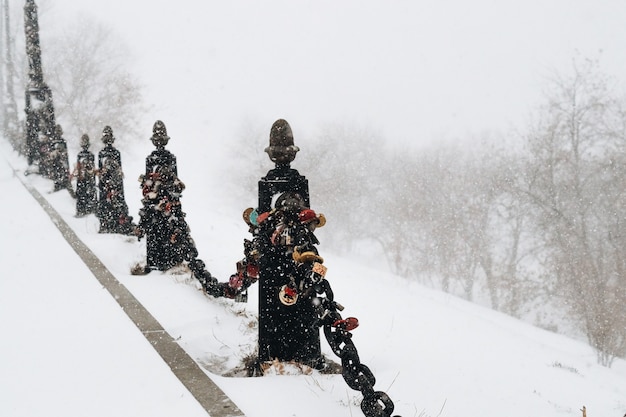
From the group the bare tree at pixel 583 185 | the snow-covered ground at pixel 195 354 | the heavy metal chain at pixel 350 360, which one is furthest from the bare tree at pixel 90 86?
the heavy metal chain at pixel 350 360

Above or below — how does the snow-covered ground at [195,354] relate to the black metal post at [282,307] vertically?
below

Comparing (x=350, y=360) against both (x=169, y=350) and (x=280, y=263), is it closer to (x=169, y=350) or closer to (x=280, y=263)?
(x=280, y=263)

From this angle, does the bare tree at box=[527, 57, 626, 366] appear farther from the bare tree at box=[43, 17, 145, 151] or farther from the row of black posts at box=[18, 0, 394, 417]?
the bare tree at box=[43, 17, 145, 151]

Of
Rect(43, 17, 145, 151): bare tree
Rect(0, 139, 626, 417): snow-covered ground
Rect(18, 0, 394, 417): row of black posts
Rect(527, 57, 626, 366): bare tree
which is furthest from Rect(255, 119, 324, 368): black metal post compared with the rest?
Rect(43, 17, 145, 151): bare tree

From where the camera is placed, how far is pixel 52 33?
116 feet

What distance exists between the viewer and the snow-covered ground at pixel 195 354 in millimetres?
3227

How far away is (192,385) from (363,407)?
114 centimetres

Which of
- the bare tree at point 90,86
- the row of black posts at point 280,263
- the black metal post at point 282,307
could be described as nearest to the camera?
the row of black posts at point 280,263

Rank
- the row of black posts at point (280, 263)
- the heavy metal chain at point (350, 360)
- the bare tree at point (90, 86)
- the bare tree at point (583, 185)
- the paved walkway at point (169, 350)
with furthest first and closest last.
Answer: the bare tree at point (90, 86) < the bare tree at point (583, 185) < the row of black posts at point (280, 263) < the paved walkway at point (169, 350) < the heavy metal chain at point (350, 360)

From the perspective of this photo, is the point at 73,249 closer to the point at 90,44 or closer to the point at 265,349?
the point at 265,349

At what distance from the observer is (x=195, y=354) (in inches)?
161

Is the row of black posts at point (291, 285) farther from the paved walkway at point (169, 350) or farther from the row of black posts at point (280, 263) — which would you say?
the paved walkway at point (169, 350)

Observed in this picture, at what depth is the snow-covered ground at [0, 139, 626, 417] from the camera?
3.23 m

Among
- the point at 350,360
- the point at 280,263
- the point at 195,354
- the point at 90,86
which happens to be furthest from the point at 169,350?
the point at 90,86
